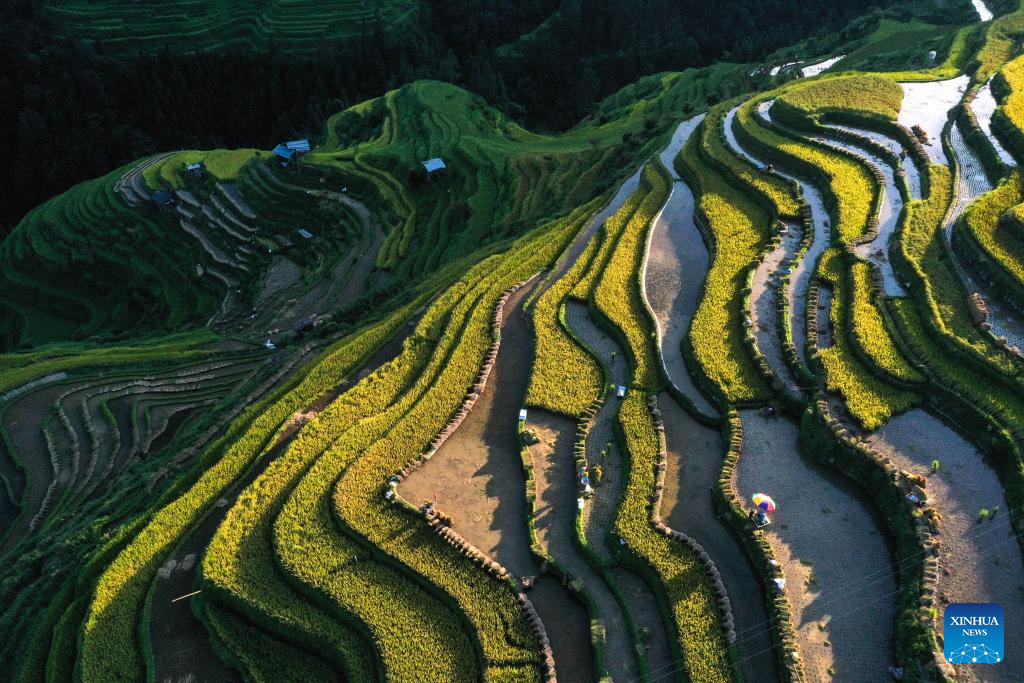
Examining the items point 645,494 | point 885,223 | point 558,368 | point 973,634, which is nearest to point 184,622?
point 645,494

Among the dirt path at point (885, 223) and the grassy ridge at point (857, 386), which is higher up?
the dirt path at point (885, 223)

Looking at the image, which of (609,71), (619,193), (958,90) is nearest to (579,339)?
(619,193)

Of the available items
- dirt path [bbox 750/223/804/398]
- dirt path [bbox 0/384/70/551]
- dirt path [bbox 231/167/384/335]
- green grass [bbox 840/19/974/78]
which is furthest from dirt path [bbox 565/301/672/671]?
green grass [bbox 840/19/974/78]

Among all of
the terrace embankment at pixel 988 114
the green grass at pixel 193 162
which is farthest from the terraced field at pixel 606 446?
the green grass at pixel 193 162

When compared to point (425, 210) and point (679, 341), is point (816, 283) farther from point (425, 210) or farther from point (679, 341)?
point (425, 210)

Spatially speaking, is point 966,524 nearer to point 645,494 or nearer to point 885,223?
point 645,494

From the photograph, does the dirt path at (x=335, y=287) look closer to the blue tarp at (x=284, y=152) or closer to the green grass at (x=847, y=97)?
the blue tarp at (x=284, y=152)

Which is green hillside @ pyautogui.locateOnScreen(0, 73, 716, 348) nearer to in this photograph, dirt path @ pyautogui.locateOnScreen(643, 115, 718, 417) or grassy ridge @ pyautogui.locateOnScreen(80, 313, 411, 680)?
dirt path @ pyautogui.locateOnScreen(643, 115, 718, 417)
